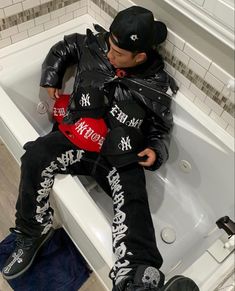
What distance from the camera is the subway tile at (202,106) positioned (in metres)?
1.32

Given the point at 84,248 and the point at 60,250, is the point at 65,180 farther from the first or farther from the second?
the point at 60,250

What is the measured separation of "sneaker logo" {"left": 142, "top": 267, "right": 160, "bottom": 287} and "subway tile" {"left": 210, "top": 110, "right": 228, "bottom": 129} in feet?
1.85

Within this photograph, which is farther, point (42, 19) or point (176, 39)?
point (42, 19)

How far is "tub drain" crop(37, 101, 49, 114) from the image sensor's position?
1.56 m

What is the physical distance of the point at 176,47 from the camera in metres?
1.29

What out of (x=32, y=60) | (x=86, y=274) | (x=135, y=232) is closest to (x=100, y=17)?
(x=32, y=60)

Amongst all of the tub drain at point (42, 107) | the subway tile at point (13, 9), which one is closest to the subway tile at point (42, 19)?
the subway tile at point (13, 9)

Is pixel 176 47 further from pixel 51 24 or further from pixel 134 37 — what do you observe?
pixel 51 24

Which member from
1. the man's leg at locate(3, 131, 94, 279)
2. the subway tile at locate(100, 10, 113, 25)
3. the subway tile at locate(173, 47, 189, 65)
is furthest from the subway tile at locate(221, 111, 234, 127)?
the subway tile at locate(100, 10, 113, 25)

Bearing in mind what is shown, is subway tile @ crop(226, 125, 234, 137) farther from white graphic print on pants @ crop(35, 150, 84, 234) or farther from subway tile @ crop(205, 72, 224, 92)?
white graphic print on pants @ crop(35, 150, 84, 234)

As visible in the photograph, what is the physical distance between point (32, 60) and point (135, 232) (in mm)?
809

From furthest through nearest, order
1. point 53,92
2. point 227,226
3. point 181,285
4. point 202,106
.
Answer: point 53,92
point 202,106
point 227,226
point 181,285

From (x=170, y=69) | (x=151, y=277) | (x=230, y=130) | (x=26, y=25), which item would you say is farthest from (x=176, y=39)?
(x=151, y=277)

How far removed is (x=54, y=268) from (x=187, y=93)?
35.6 inches
